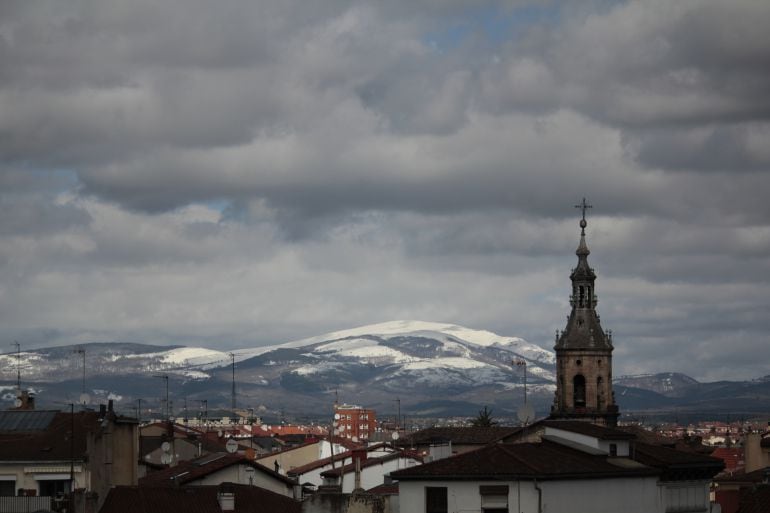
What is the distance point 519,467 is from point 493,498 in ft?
4.38

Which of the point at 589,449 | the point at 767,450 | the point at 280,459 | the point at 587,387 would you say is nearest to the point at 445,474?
the point at 589,449

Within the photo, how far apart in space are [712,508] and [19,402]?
34259mm

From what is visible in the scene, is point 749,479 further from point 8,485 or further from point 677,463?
point 8,485

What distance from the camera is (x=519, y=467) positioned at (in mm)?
54062

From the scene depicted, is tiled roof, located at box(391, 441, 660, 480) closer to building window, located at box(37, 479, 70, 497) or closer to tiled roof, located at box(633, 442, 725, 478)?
tiled roof, located at box(633, 442, 725, 478)

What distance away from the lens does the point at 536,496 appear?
53.1 meters

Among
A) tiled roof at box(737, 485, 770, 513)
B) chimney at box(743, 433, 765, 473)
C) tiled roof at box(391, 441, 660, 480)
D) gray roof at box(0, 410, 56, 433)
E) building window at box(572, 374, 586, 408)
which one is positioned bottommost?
tiled roof at box(737, 485, 770, 513)

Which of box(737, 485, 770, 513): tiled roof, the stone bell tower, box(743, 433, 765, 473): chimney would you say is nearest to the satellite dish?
box(737, 485, 770, 513): tiled roof

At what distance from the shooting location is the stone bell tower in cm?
11988

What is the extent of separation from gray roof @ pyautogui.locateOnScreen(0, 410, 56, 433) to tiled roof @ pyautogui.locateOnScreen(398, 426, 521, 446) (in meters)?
30.5

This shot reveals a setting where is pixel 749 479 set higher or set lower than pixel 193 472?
lower

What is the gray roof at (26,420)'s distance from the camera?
2753 inches

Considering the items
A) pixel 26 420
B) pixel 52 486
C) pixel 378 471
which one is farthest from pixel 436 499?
pixel 378 471

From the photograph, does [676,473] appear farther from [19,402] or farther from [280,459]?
[280,459]
